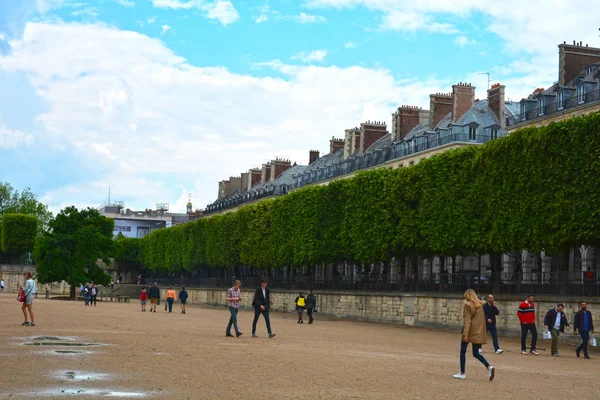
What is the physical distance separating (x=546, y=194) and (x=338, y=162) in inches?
2452

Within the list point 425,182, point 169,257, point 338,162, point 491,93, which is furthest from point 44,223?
point 425,182

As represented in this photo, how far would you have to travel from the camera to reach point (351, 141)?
103000mm

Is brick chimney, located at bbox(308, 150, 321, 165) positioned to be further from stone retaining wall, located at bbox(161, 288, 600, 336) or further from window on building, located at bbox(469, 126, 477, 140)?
stone retaining wall, located at bbox(161, 288, 600, 336)

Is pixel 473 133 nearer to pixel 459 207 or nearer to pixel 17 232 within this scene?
pixel 459 207

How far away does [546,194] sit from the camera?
4366 centimetres

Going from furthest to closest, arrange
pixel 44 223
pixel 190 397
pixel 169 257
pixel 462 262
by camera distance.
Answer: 1. pixel 44 223
2. pixel 169 257
3. pixel 462 262
4. pixel 190 397

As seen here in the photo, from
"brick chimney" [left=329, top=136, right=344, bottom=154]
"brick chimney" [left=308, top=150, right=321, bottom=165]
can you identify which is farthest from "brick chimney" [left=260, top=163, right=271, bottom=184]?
"brick chimney" [left=329, top=136, right=344, bottom=154]

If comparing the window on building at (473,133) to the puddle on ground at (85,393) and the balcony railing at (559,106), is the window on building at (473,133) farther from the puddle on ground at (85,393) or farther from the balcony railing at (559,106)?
the puddle on ground at (85,393)

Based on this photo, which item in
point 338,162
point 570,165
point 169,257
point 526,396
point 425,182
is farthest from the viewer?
point 169,257

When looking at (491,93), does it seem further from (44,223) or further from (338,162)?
(44,223)

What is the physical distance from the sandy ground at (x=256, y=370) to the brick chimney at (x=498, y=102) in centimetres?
4919

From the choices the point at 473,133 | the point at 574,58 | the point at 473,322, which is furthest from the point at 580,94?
the point at 473,322

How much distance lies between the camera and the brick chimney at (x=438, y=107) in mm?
83938

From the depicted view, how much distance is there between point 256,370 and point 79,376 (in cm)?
409
